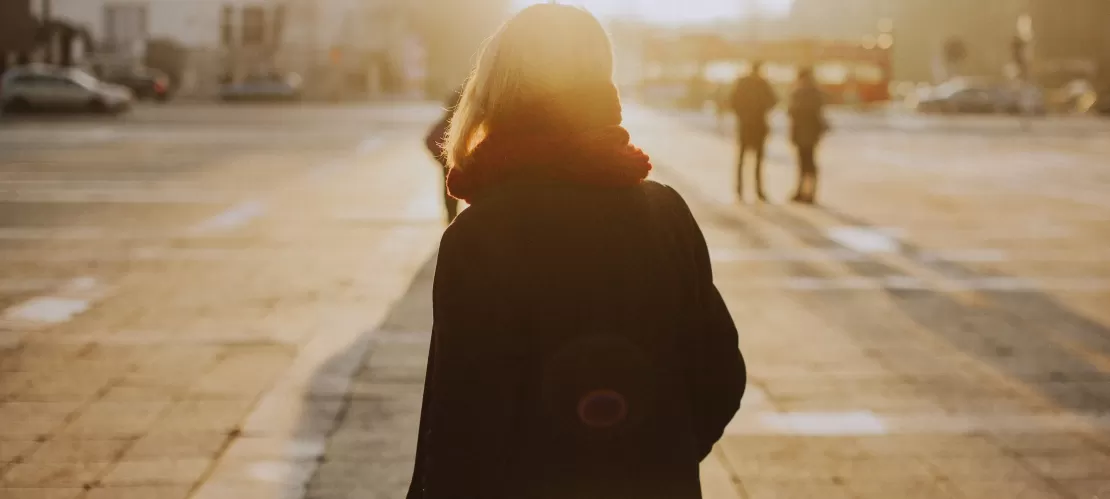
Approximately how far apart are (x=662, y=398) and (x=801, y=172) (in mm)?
12328

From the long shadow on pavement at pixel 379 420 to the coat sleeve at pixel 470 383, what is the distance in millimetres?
2261

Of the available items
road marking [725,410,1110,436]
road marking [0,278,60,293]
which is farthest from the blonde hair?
road marking [0,278,60,293]

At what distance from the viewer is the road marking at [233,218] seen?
455 inches

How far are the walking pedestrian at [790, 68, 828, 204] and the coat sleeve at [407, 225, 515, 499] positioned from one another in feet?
40.8

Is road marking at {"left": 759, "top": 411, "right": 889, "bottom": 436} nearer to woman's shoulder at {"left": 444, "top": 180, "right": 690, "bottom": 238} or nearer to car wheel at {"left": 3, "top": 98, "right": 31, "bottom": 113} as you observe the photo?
woman's shoulder at {"left": 444, "top": 180, "right": 690, "bottom": 238}

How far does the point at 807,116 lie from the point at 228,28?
5441 cm

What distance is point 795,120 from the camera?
46.4 feet

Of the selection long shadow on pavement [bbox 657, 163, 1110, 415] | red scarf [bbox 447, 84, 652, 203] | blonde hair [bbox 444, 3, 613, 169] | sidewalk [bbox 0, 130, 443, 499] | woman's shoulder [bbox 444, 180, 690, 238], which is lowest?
sidewalk [bbox 0, 130, 443, 499]

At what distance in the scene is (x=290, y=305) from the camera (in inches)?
306

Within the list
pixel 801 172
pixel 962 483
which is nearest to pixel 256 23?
pixel 801 172

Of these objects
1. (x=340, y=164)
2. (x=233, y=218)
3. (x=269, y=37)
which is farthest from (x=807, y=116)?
(x=269, y=37)

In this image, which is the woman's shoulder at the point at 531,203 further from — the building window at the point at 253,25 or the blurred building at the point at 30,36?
the building window at the point at 253,25

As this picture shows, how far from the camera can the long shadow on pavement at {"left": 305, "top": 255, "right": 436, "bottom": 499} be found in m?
4.27

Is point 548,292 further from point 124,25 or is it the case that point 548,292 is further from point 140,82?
point 124,25
